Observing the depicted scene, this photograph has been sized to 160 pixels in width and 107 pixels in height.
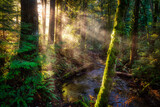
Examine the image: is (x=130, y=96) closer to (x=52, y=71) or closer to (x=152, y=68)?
(x=152, y=68)

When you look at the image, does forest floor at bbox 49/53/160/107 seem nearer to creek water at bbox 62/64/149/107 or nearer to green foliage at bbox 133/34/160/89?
creek water at bbox 62/64/149/107

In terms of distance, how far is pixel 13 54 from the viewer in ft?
13.0

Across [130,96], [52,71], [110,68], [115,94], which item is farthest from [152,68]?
[52,71]

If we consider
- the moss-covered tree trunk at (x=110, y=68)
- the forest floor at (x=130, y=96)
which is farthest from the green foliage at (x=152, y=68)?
the moss-covered tree trunk at (x=110, y=68)

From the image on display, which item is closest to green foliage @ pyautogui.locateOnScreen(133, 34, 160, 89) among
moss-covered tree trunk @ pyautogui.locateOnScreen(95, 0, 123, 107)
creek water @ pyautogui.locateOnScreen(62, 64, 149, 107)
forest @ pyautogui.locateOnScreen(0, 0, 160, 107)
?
forest @ pyautogui.locateOnScreen(0, 0, 160, 107)

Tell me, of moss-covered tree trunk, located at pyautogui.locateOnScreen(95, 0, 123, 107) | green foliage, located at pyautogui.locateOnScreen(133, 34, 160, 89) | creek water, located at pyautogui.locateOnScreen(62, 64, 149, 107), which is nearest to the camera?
moss-covered tree trunk, located at pyautogui.locateOnScreen(95, 0, 123, 107)

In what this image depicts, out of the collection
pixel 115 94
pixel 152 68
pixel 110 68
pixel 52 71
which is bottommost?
pixel 115 94

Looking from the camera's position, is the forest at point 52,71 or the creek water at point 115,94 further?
the creek water at point 115,94

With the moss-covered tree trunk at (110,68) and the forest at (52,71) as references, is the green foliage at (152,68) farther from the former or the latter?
the moss-covered tree trunk at (110,68)

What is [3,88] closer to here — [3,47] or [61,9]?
[3,47]

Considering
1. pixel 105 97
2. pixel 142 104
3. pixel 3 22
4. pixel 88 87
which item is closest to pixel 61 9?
pixel 3 22

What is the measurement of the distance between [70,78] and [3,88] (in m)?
5.49

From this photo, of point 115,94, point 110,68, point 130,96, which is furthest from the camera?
point 115,94

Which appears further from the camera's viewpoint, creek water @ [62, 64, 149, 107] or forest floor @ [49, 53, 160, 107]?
creek water @ [62, 64, 149, 107]
